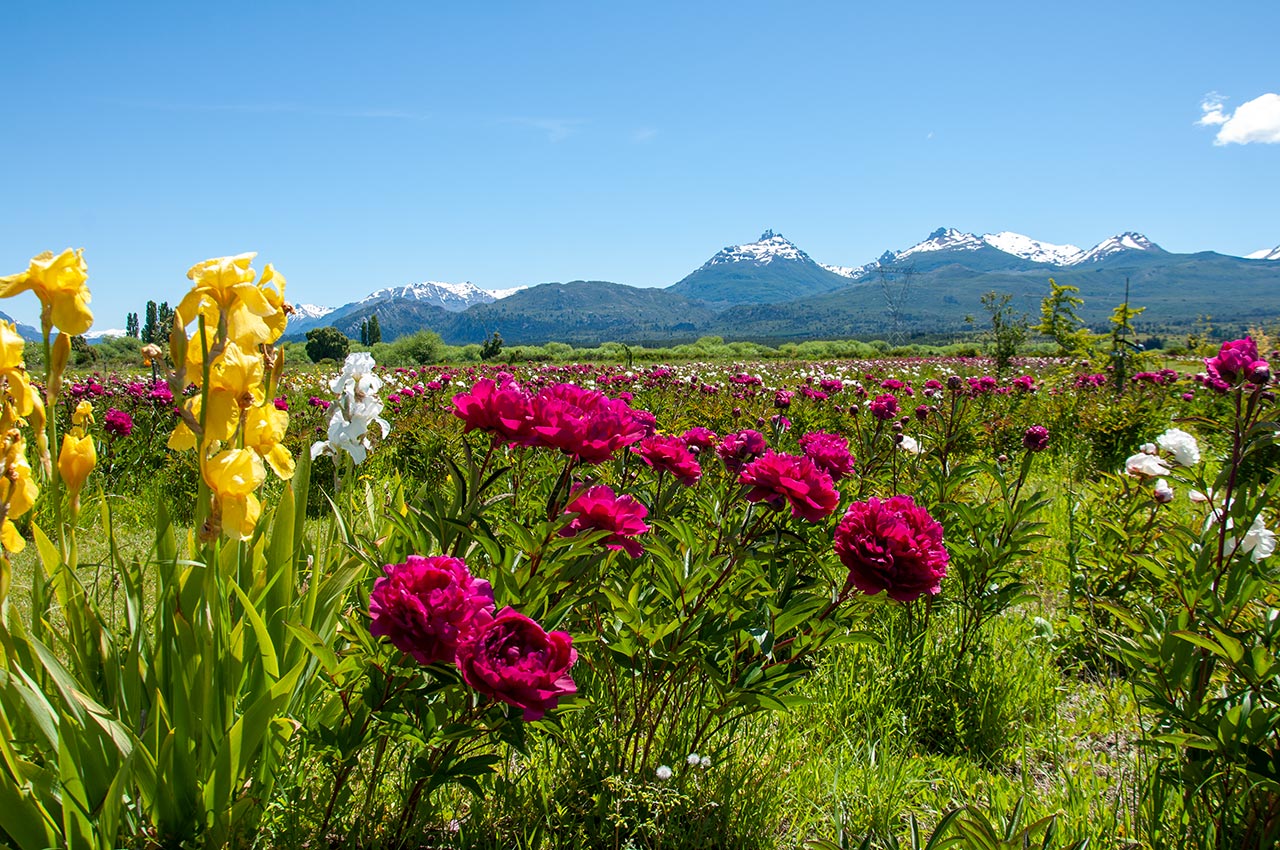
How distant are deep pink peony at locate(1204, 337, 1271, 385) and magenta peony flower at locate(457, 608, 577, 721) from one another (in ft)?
5.78

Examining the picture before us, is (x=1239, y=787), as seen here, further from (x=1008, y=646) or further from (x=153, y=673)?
(x=153, y=673)

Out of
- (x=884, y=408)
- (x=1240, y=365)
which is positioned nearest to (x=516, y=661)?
(x=1240, y=365)

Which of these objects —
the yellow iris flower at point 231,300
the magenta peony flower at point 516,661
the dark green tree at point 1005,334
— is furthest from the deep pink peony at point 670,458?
the dark green tree at point 1005,334

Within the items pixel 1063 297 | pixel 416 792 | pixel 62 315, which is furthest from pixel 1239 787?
pixel 1063 297

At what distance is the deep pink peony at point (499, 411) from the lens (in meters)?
1.33

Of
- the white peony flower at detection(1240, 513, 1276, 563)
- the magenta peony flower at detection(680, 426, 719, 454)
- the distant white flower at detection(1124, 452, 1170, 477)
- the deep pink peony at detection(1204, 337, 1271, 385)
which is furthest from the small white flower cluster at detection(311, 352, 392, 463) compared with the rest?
the distant white flower at detection(1124, 452, 1170, 477)

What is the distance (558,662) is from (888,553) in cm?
74

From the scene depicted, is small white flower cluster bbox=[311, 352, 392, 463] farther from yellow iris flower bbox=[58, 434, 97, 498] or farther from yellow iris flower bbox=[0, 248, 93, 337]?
yellow iris flower bbox=[0, 248, 93, 337]

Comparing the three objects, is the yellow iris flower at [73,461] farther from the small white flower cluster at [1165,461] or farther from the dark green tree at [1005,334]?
the dark green tree at [1005,334]

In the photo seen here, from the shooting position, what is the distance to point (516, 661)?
101 cm

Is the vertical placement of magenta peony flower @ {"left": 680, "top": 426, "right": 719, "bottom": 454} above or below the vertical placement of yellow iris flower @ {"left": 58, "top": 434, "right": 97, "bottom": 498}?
below

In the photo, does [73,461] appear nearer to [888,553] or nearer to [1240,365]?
[888,553]

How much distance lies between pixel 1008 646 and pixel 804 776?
138cm

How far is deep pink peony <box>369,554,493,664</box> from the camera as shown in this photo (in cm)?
100
